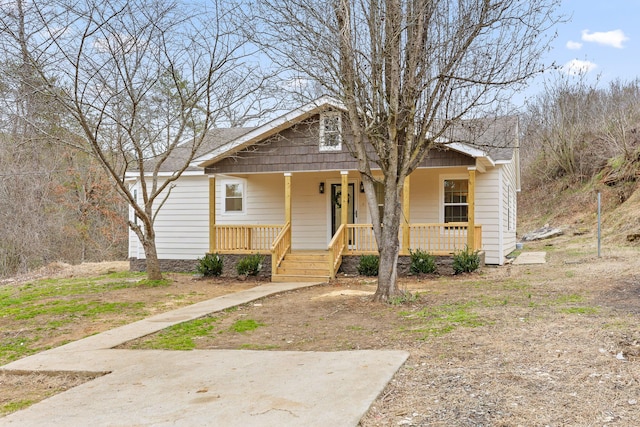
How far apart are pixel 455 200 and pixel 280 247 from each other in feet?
16.3

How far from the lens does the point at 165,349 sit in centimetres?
Answer: 637

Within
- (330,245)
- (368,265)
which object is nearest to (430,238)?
(368,265)

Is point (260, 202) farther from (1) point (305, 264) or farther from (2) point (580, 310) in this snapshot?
(2) point (580, 310)

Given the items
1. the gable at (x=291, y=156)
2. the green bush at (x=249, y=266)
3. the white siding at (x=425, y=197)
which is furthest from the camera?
the white siding at (x=425, y=197)

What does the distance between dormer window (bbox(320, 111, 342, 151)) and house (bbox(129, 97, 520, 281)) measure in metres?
0.04

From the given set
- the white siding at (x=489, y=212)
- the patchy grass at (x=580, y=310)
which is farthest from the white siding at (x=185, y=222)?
the patchy grass at (x=580, y=310)

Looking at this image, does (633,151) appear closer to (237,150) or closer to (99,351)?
(237,150)

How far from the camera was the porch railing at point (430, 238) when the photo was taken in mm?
13352

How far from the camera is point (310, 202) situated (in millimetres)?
16375

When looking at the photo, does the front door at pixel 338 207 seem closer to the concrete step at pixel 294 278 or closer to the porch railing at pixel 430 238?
the porch railing at pixel 430 238

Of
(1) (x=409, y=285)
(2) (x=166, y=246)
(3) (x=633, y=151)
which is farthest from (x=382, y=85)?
(3) (x=633, y=151)

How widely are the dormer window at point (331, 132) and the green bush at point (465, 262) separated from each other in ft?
12.8

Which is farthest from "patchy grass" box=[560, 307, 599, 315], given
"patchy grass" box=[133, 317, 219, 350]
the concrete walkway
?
"patchy grass" box=[133, 317, 219, 350]

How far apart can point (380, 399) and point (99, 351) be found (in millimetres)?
3759
